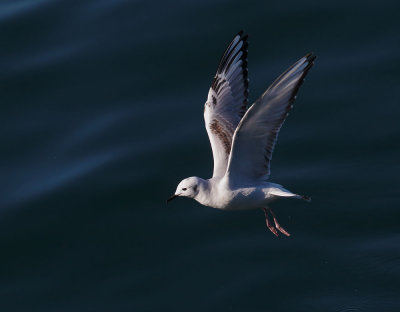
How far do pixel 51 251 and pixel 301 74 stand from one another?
516 centimetres

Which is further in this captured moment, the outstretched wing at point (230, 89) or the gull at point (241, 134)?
the outstretched wing at point (230, 89)

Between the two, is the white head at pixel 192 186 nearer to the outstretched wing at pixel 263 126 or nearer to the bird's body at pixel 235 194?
the bird's body at pixel 235 194

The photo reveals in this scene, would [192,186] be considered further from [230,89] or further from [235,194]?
→ [230,89]

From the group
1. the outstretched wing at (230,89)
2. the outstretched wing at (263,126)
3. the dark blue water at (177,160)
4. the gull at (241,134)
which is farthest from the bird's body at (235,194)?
the dark blue water at (177,160)

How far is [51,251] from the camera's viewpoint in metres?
11.2

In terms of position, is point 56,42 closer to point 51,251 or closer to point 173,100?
point 173,100

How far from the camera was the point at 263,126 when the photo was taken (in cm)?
852

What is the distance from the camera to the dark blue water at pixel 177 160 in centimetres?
1044

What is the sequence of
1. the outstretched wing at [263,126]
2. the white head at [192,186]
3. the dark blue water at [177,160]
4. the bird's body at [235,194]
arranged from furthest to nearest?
the dark blue water at [177,160] → the white head at [192,186] → the bird's body at [235,194] → the outstretched wing at [263,126]

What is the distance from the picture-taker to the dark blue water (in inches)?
411

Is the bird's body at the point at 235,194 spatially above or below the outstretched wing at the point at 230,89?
below

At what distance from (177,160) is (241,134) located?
3805 mm

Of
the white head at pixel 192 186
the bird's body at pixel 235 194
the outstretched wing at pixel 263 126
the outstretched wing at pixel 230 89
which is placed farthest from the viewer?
the outstretched wing at pixel 230 89

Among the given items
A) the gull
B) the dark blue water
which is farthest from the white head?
the dark blue water
